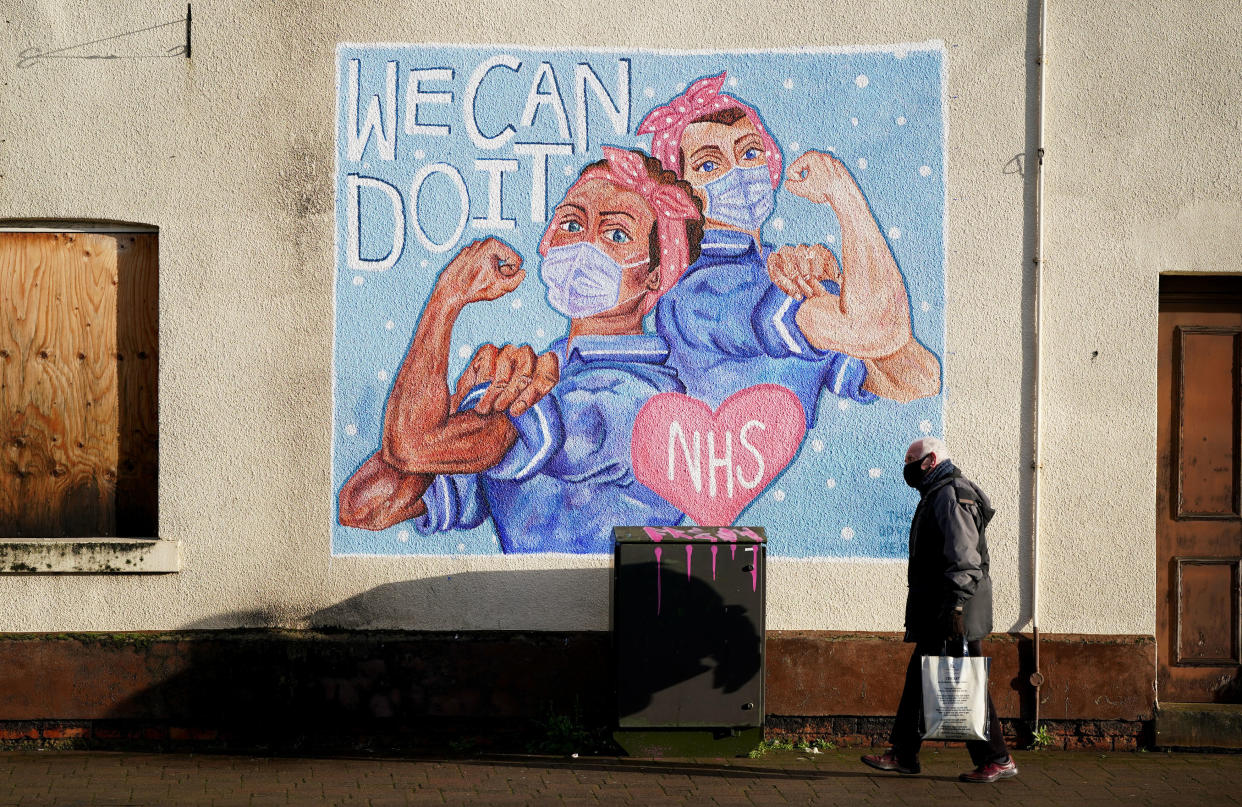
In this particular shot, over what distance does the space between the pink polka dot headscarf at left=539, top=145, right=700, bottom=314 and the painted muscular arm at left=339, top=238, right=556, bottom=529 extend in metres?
0.43

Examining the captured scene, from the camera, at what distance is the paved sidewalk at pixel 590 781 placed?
5.82 meters

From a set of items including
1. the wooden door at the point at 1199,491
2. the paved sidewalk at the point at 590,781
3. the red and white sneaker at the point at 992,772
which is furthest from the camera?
the wooden door at the point at 1199,491

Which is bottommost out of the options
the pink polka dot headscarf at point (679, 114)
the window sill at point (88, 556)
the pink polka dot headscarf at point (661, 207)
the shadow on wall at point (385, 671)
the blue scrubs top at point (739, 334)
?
the shadow on wall at point (385, 671)

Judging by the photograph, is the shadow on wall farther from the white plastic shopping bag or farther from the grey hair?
the grey hair

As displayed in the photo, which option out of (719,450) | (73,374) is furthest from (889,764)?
(73,374)

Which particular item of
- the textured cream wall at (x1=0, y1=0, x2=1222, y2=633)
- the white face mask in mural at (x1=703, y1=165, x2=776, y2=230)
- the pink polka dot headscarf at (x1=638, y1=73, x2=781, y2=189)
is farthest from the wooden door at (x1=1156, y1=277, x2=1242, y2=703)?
the pink polka dot headscarf at (x1=638, y1=73, x2=781, y2=189)

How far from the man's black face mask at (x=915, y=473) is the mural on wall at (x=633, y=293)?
74 cm

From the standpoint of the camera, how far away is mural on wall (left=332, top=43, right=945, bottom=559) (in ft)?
22.6

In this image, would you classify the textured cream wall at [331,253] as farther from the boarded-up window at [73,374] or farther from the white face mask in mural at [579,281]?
the white face mask in mural at [579,281]

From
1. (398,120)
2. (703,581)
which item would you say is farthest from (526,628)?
(398,120)

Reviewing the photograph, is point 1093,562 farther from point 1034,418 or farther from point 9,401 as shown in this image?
point 9,401

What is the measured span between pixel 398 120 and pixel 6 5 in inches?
88.6

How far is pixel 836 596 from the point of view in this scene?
22.8 feet
